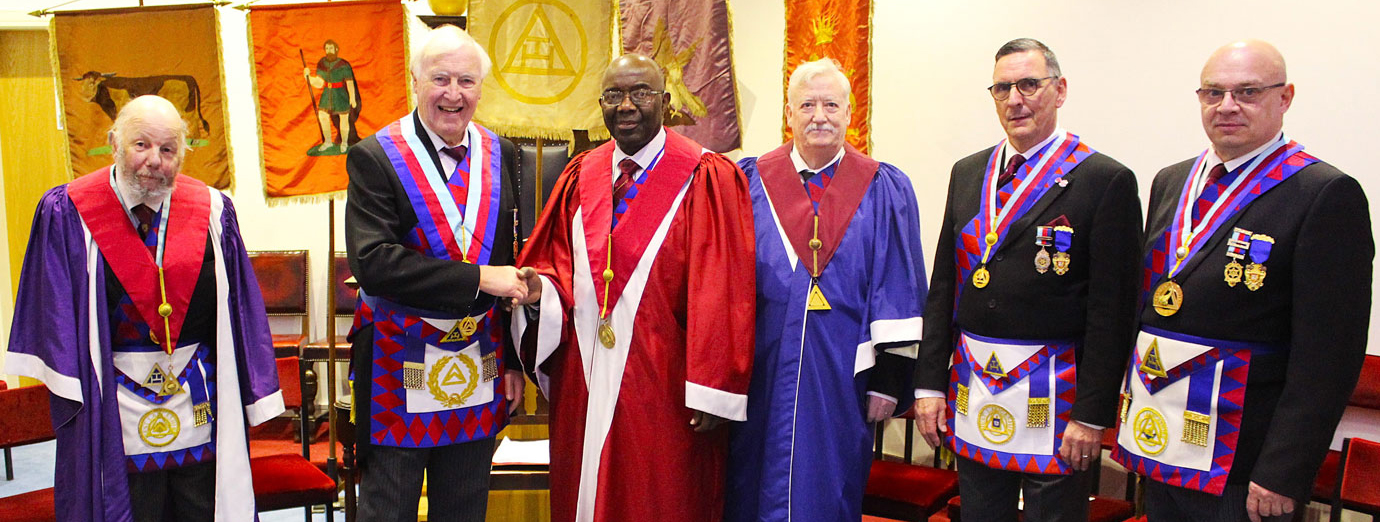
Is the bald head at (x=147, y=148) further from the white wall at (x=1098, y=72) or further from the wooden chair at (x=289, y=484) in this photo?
the white wall at (x=1098, y=72)

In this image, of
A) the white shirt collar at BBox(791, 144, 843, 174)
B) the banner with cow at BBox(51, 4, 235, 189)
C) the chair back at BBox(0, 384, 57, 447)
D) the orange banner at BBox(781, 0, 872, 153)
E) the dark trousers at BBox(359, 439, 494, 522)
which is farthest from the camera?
the banner with cow at BBox(51, 4, 235, 189)

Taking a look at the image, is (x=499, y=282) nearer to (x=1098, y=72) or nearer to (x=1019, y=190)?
(x=1019, y=190)

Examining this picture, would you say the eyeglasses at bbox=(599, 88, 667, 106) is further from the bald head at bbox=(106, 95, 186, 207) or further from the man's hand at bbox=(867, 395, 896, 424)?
the bald head at bbox=(106, 95, 186, 207)

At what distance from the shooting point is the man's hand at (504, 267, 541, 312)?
257 centimetres

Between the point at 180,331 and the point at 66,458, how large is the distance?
47 cm

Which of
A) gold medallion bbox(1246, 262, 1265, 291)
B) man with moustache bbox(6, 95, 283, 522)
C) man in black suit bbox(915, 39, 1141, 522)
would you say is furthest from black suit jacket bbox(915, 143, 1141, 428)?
man with moustache bbox(6, 95, 283, 522)

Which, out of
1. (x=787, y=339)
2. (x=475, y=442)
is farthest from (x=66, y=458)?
(x=787, y=339)

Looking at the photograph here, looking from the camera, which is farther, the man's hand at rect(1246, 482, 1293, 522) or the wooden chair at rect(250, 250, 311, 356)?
the wooden chair at rect(250, 250, 311, 356)

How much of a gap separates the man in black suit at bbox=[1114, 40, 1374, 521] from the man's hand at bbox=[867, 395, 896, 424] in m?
0.68

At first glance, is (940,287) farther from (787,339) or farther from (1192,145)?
(1192,145)

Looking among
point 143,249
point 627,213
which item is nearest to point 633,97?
point 627,213

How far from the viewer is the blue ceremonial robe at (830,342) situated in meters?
2.76

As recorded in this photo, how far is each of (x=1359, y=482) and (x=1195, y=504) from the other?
46.3 inches

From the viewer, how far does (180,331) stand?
8.73 ft
